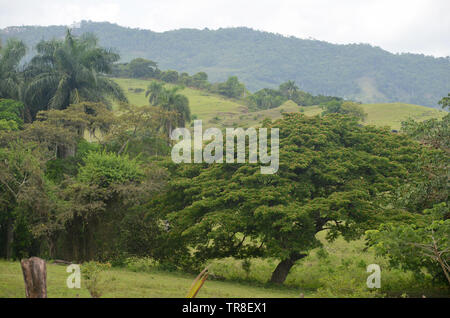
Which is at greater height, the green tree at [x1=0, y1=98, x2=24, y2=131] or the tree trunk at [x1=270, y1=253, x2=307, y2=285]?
the green tree at [x1=0, y1=98, x2=24, y2=131]

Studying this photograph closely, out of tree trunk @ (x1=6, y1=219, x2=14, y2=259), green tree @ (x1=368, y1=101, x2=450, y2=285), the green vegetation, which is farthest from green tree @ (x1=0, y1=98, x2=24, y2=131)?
green tree @ (x1=368, y1=101, x2=450, y2=285)

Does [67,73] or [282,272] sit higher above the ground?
[67,73]

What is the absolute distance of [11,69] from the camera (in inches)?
1259

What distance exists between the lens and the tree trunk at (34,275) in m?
8.48

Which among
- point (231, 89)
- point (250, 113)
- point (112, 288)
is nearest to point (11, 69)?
point (112, 288)

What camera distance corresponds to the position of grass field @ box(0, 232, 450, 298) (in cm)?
1125

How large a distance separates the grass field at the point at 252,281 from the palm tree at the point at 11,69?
664 inches

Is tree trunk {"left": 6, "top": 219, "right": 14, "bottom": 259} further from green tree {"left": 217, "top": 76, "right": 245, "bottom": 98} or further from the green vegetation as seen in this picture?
green tree {"left": 217, "top": 76, "right": 245, "bottom": 98}

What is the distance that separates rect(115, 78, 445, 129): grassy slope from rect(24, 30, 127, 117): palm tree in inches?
1685

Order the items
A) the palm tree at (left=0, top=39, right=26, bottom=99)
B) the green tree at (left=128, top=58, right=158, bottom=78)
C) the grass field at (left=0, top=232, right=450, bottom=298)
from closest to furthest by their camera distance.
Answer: the grass field at (left=0, top=232, right=450, bottom=298) < the palm tree at (left=0, top=39, right=26, bottom=99) < the green tree at (left=128, top=58, right=158, bottom=78)

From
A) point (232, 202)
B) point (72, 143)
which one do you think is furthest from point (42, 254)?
point (232, 202)

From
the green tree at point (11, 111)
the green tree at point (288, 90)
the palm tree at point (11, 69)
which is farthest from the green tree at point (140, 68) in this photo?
the green tree at point (11, 111)

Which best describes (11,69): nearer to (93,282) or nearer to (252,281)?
(252,281)

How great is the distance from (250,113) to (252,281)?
6840 cm
